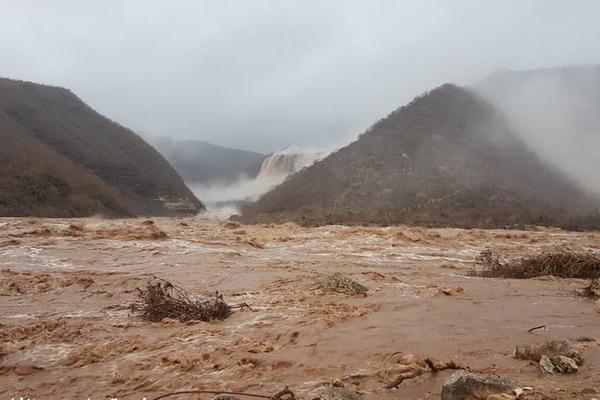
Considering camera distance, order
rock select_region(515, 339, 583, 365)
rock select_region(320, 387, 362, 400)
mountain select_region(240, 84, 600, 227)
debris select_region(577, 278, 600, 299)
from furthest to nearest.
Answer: mountain select_region(240, 84, 600, 227)
debris select_region(577, 278, 600, 299)
rock select_region(515, 339, 583, 365)
rock select_region(320, 387, 362, 400)

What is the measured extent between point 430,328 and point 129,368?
3.16 m

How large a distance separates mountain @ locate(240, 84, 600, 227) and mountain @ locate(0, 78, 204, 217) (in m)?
13.7

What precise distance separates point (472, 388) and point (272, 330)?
301cm

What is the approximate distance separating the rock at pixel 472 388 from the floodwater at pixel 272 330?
0.30 meters

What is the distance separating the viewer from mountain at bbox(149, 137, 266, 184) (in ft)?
300

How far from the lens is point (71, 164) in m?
48.3

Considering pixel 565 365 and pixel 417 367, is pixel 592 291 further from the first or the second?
pixel 417 367

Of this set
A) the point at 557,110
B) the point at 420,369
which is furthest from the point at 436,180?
the point at 420,369

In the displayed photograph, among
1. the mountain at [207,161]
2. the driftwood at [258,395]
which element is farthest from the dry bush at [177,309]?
the mountain at [207,161]

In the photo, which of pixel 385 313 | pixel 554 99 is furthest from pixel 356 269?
pixel 554 99

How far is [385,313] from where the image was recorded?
6.47 metres

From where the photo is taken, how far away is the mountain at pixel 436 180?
103ft

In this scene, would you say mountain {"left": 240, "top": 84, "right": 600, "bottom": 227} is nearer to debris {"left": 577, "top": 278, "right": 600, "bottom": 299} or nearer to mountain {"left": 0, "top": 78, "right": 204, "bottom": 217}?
mountain {"left": 0, "top": 78, "right": 204, "bottom": 217}

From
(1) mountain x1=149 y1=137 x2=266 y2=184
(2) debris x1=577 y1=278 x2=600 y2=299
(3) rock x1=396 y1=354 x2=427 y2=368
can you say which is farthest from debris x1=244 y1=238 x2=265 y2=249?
(1) mountain x1=149 y1=137 x2=266 y2=184
